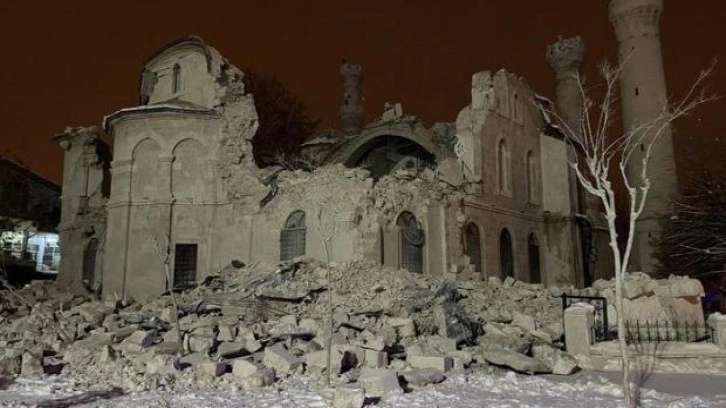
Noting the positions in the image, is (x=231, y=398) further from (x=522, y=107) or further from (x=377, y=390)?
(x=522, y=107)

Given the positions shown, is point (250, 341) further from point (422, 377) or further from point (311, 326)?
point (422, 377)

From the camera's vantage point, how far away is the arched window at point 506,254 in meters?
24.8

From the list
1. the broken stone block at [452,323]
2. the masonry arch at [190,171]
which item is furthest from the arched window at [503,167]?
the masonry arch at [190,171]

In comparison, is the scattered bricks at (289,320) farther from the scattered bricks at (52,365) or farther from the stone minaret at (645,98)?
the stone minaret at (645,98)

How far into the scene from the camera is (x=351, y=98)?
43156mm

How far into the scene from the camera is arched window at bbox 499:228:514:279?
24828 millimetres

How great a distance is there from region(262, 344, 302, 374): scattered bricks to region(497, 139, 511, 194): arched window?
1681cm

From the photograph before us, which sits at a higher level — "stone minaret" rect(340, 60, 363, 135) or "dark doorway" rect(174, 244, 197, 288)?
"stone minaret" rect(340, 60, 363, 135)

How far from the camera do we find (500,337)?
1286 cm

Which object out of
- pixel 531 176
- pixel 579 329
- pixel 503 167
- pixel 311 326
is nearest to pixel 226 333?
pixel 311 326

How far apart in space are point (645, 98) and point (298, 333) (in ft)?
88.4

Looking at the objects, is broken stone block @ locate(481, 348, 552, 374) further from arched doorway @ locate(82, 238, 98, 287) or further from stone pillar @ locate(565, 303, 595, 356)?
arched doorway @ locate(82, 238, 98, 287)

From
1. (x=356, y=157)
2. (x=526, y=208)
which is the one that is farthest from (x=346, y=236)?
(x=356, y=157)

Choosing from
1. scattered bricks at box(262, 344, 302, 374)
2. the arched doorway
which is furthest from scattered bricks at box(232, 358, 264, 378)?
the arched doorway
